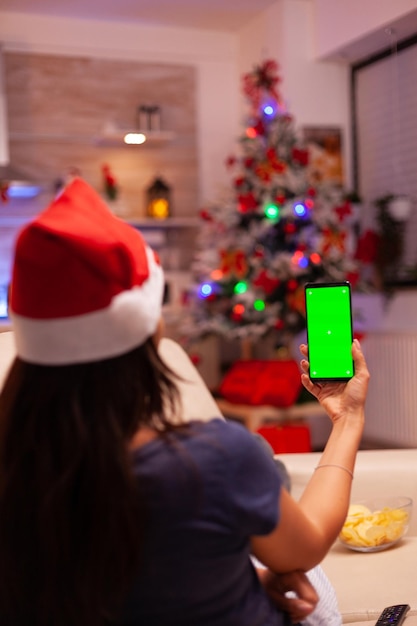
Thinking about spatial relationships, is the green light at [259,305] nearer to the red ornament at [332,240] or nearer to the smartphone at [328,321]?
the red ornament at [332,240]

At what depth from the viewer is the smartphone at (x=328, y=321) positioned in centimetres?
153

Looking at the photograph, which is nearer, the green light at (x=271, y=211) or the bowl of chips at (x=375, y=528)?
the bowl of chips at (x=375, y=528)

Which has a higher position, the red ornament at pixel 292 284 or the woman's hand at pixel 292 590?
the red ornament at pixel 292 284

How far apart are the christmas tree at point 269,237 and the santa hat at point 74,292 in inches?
145

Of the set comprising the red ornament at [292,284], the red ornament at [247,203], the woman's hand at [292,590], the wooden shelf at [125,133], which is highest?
the wooden shelf at [125,133]

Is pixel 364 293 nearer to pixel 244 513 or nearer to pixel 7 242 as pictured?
pixel 7 242

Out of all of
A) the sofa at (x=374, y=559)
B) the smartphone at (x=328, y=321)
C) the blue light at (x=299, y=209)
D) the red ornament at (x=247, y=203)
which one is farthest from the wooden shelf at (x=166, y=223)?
the smartphone at (x=328, y=321)

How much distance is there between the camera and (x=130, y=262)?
1036 mm

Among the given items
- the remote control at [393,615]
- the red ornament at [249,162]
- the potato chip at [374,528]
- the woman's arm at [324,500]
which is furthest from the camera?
the red ornament at [249,162]

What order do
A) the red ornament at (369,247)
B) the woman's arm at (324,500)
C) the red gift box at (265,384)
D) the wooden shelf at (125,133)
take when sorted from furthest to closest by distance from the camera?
the wooden shelf at (125,133)
the red ornament at (369,247)
the red gift box at (265,384)
the woman's arm at (324,500)

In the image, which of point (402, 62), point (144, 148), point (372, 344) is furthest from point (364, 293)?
point (144, 148)

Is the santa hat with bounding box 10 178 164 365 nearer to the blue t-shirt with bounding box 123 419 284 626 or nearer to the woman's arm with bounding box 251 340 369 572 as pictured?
the blue t-shirt with bounding box 123 419 284 626

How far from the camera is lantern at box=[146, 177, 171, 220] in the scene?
19.4 feet

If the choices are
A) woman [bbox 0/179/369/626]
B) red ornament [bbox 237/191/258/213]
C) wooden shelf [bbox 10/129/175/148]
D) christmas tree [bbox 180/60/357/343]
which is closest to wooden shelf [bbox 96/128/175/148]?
wooden shelf [bbox 10/129/175/148]
